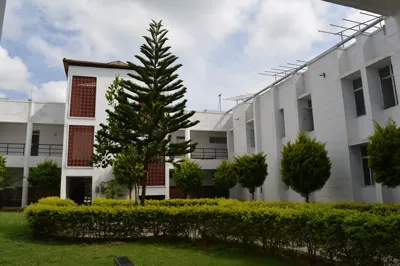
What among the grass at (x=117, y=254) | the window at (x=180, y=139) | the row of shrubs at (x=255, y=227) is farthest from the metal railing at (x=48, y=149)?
the grass at (x=117, y=254)

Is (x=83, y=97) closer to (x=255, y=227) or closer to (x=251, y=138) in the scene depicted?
(x=251, y=138)

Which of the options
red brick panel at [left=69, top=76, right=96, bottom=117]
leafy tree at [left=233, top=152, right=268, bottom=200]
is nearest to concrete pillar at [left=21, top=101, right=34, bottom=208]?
red brick panel at [left=69, top=76, right=96, bottom=117]

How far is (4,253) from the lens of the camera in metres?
6.22

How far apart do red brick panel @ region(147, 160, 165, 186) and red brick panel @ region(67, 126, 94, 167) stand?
10.7 feet

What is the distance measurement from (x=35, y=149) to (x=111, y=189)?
660 centimetres

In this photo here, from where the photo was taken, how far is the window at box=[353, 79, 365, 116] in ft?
36.0

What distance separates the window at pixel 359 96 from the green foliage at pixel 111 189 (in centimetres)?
1172

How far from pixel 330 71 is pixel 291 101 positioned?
251 cm

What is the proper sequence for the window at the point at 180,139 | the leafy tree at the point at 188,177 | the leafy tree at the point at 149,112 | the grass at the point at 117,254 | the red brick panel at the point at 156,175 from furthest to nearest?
1. the window at the point at 180,139
2. the red brick panel at the point at 156,175
3. the leafy tree at the point at 188,177
4. the leafy tree at the point at 149,112
5. the grass at the point at 117,254

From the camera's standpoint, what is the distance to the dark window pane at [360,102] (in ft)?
35.8

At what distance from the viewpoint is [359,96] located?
11078mm

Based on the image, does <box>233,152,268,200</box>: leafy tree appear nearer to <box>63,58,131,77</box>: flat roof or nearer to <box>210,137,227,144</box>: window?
<box>210,137,227,144</box>: window

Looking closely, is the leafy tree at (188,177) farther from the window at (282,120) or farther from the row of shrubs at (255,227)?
the row of shrubs at (255,227)

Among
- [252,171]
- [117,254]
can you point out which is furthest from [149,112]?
[252,171]
